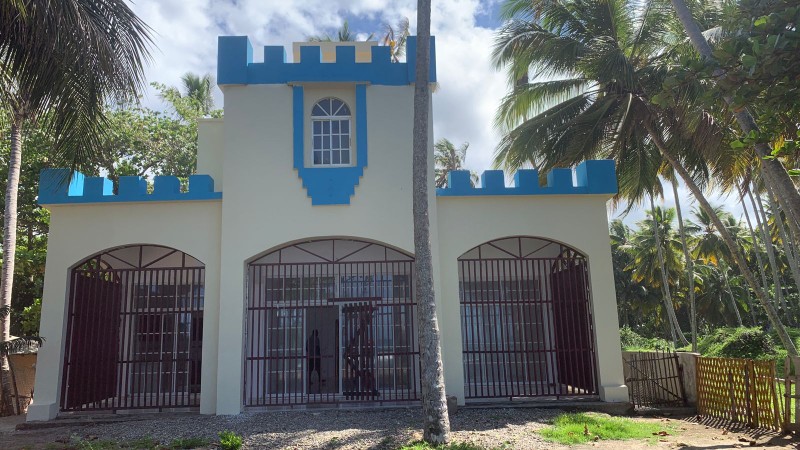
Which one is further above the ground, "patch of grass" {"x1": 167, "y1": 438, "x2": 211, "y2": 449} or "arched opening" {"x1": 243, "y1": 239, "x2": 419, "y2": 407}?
"arched opening" {"x1": 243, "y1": 239, "x2": 419, "y2": 407}

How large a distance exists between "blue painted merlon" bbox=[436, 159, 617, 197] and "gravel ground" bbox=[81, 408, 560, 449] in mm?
4004

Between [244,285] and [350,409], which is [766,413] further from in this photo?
[244,285]

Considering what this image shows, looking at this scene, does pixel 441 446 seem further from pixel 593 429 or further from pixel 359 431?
pixel 593 429

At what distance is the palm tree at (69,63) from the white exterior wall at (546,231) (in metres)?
6.00

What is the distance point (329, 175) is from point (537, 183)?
13.0ft

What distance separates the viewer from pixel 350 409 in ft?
35.4

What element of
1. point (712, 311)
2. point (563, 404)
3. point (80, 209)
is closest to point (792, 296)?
point (712, 311)

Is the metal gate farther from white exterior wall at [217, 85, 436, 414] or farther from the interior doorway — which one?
the interior doorway

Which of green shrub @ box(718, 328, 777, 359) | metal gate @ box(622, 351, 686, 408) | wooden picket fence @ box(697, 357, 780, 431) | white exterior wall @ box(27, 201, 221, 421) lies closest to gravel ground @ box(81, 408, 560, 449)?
white exterior wall @ box(27, 201, 221, 421)

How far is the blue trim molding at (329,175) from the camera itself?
11242mm

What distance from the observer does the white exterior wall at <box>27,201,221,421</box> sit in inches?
436

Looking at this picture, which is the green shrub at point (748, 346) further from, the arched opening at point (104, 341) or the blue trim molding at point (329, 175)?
the arched opening at point (104, 341)

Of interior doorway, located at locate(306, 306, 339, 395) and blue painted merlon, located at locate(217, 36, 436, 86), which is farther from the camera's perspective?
interior doorway, located at locate(306, 306, 339, 395)

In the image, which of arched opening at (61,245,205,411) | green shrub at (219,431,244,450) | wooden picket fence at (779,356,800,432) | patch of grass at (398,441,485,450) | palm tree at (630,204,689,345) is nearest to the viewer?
patch of grass at (398,441,485,450)
